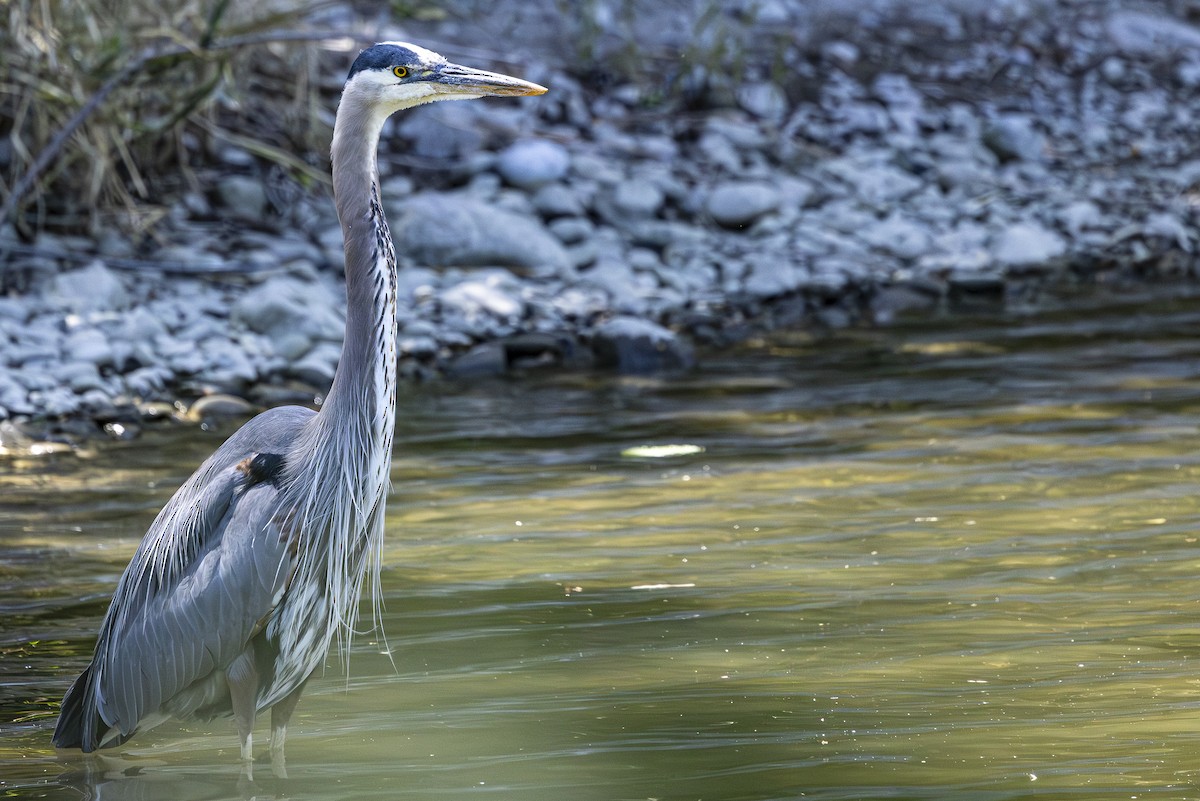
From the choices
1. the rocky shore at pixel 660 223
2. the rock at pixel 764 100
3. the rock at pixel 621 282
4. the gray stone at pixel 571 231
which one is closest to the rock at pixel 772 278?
the rocky shore at pixel 660 223

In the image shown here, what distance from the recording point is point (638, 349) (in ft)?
28.7

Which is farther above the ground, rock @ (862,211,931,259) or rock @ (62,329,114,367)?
rock @ (862,211,931,259)

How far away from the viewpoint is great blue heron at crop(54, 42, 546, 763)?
Result: 3895 mm

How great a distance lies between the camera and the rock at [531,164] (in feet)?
35.2

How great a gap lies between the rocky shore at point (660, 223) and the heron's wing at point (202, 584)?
361 centimetres

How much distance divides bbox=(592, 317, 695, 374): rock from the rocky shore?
0.05 feet

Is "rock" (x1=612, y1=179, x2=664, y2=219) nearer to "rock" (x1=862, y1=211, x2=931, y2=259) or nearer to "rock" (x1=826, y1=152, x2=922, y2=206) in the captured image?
"rock" (x1=862, y1=211, x2=931, y2=259)

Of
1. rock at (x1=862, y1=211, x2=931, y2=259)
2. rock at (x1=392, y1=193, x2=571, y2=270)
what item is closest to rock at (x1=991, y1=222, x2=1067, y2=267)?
rock at (x1=862, y1=211, x2=931, y2=259)

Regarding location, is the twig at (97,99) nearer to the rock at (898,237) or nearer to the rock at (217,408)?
the rock at (217,408)

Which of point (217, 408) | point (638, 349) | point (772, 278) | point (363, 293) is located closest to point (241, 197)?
point (217, 408)

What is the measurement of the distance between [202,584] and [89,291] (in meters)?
5.17

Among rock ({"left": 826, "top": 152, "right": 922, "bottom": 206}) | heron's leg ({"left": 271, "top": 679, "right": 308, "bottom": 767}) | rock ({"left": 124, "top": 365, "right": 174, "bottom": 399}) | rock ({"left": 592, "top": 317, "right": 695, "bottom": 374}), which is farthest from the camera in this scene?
rock ({"left": 826, "top": 152, "right": 922, "bottom": 206})

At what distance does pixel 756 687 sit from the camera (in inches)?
170

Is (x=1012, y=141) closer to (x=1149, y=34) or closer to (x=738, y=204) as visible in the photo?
(x=738, y=204)
